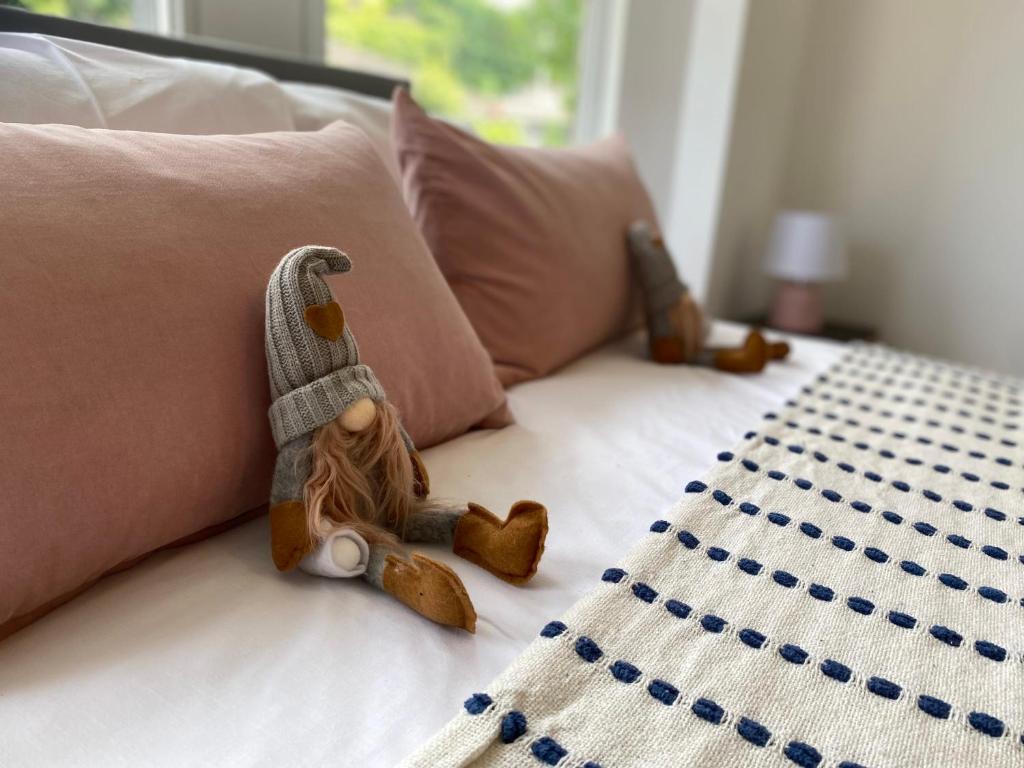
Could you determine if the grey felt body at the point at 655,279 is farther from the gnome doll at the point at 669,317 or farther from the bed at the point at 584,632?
the bed at the point at 584,632

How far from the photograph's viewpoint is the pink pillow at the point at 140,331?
55 centimetres

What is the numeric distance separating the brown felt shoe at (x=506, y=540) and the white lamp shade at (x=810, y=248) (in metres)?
1.86

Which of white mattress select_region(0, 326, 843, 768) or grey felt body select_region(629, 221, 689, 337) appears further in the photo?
grey felt body select_region(629, 221, 689, 337)

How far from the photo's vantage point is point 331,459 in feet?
2.24

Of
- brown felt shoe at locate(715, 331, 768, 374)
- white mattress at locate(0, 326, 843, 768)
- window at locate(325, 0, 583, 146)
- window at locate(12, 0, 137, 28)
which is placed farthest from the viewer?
window at locate(325, 0, 583, 146)

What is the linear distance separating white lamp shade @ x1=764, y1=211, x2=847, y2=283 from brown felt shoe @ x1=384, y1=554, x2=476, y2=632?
197 centimetres

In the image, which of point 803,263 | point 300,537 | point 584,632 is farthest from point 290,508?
point 803,263

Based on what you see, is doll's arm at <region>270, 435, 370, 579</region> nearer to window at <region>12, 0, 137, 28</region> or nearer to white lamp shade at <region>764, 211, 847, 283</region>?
window at <region>12, 0, 137, 28</region>

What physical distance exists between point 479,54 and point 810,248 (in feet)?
3.55

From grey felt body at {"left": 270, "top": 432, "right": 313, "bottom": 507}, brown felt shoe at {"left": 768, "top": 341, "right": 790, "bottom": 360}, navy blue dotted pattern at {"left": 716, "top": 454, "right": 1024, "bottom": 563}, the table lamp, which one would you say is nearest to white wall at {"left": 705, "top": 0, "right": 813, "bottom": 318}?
the table lamp

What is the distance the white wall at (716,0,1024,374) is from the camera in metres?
2.32

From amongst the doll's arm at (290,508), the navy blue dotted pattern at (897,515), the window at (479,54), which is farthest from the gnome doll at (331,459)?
the window at (479,54)

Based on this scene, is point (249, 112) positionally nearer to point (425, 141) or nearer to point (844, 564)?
point (425, 141)

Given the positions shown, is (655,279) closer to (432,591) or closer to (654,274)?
→ (654,274)
